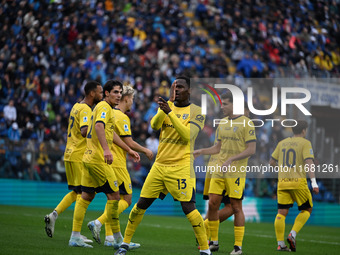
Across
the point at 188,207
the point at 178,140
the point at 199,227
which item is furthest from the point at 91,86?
the point at 199,227

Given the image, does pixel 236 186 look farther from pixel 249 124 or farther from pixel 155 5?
pixel 155 5

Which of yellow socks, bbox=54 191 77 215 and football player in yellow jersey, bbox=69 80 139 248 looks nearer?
football player in yellow jersey, bbox=69 80 139 248

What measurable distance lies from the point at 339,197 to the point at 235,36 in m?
8.41

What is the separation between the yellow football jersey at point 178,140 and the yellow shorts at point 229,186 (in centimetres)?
169

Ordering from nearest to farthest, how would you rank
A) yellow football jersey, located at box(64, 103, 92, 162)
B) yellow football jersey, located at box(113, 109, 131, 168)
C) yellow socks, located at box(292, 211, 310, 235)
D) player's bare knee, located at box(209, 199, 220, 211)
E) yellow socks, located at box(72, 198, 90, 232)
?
yellow socks, located at box(72, 198, 90, 232)
yellow football jersey, located at box(113, 109, 131, 168)
player's bare knee, located at box(209, 199, 220, 211)
yellow football jersey, located at box(64, 103, 92, 162)
yellow socks, located at box(292, 211, 310, 235)

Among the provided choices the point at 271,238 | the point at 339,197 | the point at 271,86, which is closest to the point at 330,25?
the point at 271,86

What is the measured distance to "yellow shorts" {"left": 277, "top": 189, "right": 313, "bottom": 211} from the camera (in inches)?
368

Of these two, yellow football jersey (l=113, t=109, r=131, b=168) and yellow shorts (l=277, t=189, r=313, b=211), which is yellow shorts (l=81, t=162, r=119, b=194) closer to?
yellow football jersey (l=113, t=109, r=131, b=168)

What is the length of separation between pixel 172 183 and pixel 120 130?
1833mm

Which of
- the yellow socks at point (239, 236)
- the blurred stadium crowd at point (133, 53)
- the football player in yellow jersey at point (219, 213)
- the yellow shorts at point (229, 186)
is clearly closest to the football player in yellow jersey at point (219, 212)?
the football player in yellow jersey at point (219, 213)

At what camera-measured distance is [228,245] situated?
9461 mm

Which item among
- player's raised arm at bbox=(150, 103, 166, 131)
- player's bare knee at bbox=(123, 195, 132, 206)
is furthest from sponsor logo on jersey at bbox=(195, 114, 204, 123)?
player's bare knee at bbox=(123, 195, 132, 206)

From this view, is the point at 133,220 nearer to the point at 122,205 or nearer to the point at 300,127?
the point at 122,205

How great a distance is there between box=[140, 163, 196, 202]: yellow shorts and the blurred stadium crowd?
8.06 meters
